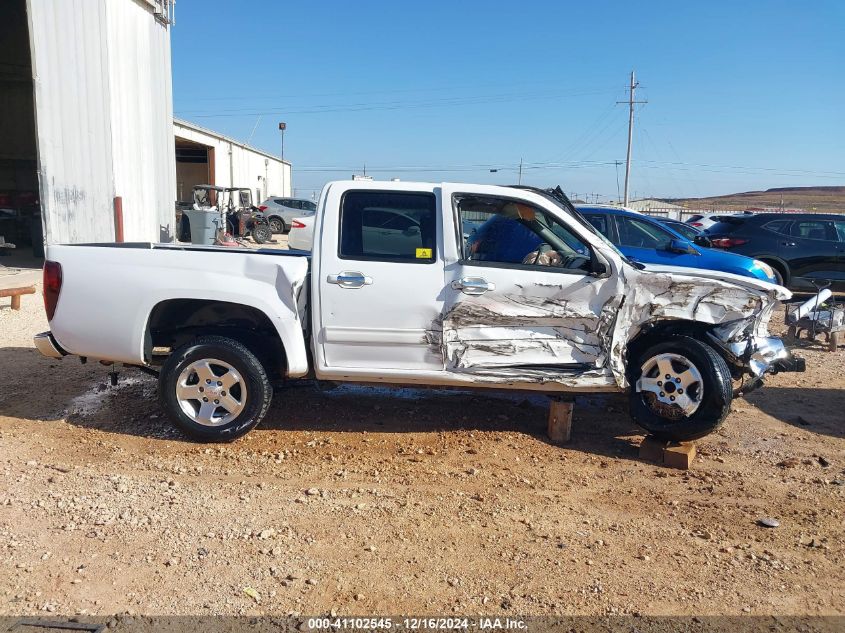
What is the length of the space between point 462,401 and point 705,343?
83.7 inches

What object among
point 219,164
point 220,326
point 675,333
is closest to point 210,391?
point 220,326

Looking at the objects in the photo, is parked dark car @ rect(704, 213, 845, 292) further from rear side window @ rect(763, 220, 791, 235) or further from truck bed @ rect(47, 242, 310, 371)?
truck bed @ rect(47, 242, 310, 371)

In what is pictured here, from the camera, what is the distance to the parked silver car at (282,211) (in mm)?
27906

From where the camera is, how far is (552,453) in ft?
16.6

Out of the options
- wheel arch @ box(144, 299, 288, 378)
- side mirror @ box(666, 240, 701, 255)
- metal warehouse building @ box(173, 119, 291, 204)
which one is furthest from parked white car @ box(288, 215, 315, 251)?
metal warehouse building @ box(173, 119, 291, 204)

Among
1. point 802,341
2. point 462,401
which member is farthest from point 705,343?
point 802,341

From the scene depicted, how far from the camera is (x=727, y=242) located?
490 inches

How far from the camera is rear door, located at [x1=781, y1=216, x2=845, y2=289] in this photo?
39.2 feet

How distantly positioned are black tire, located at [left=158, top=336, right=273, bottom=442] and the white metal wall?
31.9 feet

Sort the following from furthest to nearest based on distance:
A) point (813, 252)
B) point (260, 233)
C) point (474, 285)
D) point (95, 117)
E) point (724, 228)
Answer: point (260, 233) → point (95, 117) → point (724, 228) → point (813, 252) → point (474, 285)

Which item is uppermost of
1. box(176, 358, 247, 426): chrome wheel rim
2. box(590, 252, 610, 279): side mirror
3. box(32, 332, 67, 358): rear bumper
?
box(590, 252, 610, 279): side mirror

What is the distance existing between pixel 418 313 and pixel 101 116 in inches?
487

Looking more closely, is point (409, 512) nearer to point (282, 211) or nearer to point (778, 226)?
point (778, 226)

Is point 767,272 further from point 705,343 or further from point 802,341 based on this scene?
point 705,343
